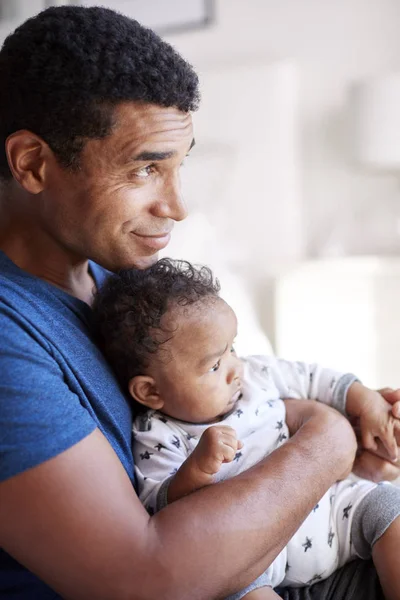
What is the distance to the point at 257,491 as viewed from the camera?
→ 98 centimetres

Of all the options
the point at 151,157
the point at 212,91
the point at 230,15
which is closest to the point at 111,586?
the point at 151,157

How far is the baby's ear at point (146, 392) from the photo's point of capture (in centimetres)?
120

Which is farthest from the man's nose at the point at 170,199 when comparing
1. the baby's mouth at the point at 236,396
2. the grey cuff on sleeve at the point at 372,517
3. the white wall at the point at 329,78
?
the white wall at the point at 329,78

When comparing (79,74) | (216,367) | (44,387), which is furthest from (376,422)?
(79,74)

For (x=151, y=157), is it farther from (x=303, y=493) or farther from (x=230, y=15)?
(x=230, y=15)

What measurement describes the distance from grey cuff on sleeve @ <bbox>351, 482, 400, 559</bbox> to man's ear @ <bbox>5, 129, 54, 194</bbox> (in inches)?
29.6

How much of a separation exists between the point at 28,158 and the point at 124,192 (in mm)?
164

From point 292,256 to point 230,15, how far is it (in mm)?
1066

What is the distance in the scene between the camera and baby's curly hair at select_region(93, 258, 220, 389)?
119cm

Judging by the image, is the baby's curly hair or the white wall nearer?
the baby's curly hair

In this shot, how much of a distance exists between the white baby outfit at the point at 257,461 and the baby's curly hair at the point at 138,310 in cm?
11

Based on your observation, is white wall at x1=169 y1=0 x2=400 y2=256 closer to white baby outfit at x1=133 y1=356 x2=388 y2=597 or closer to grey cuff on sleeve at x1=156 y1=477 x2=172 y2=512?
white baby outfit at x1=133 y1=356 x2=388 y2=597

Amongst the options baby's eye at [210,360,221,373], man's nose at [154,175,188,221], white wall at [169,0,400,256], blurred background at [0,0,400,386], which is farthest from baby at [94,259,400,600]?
white wall at [169,0,400,256]

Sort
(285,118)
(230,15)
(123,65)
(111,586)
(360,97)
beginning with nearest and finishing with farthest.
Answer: (111,586) < (123,65) < (360,97) < (285,118) < (230,15)
